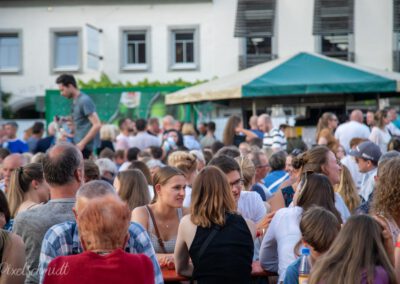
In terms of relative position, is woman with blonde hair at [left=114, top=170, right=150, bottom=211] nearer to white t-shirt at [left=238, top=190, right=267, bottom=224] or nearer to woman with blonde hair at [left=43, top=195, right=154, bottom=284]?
white t-shirt at [left=238, top=190, right=267, bottom=224]

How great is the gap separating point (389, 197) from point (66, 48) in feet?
103

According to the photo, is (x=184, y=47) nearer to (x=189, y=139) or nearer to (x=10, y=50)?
(x=10, y=50)

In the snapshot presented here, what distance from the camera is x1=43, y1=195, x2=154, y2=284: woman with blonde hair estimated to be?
14.7ft

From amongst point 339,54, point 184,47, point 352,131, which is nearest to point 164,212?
point 352,131

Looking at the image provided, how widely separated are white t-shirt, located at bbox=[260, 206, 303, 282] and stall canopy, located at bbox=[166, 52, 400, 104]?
1066cm

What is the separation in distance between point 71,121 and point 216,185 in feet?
19.9

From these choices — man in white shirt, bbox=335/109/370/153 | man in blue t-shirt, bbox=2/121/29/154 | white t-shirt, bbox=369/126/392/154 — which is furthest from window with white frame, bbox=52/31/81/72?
white t-shirt, bbox=369/126/392/154

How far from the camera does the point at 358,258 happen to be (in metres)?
4.57

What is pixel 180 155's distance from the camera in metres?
9.75

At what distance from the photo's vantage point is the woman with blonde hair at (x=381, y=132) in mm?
14953

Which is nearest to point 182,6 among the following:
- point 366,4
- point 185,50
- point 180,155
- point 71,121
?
point 185,50

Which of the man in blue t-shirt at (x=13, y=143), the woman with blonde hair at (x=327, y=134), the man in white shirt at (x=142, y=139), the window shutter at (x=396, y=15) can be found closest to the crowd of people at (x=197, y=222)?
the woman with blonde hair at (x=327, y=134)

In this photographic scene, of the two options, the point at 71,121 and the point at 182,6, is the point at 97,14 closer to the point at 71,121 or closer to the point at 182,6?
the point at 182,6

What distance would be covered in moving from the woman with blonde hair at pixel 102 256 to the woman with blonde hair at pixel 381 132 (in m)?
10.8
